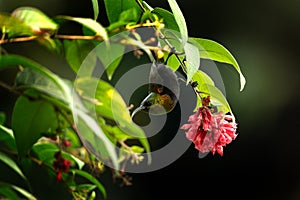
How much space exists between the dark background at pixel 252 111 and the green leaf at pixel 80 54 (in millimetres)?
1909

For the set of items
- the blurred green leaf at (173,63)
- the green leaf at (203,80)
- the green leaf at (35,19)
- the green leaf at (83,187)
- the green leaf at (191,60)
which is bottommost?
the green leaf at (83,187)

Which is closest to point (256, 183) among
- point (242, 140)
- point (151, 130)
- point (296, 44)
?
point (242, 140)

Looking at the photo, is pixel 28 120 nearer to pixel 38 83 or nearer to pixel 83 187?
pixel 38 83

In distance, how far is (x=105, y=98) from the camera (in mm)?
547

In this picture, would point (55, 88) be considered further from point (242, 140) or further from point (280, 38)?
point (280, 38)

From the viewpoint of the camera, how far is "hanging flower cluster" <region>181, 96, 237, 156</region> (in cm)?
60

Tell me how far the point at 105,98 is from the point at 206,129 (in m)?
0.11

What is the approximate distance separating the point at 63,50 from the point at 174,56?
0.37 feet

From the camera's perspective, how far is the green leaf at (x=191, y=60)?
523mm

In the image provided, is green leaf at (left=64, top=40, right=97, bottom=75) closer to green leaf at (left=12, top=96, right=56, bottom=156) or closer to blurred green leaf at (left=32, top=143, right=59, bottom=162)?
green leaf at (left=12, top=96, right=56, bottom=156)

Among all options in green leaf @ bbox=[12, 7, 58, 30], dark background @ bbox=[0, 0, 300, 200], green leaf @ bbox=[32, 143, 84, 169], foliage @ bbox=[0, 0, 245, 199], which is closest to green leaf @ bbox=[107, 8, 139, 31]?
foliage @ bbox=[0, 0, 245, 199]

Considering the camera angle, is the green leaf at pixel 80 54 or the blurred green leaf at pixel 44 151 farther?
the blurred green leaf at pixel 44 151

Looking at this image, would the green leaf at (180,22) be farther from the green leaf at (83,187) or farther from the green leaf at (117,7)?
the green leaf at (83,187)

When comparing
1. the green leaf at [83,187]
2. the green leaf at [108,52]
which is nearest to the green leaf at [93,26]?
the green leaf at [108,52]
